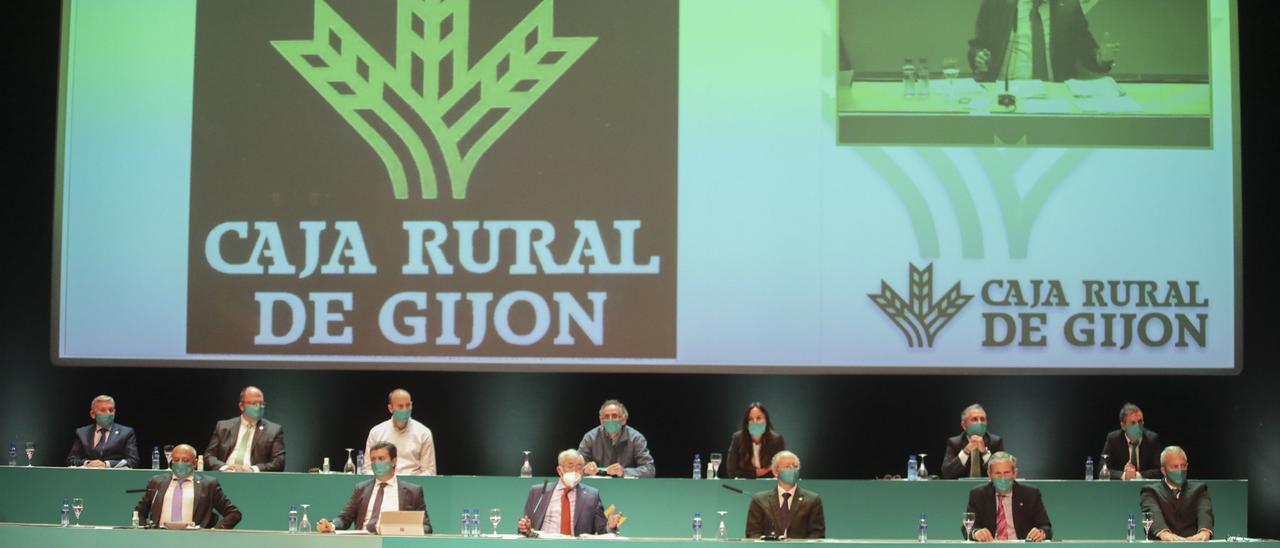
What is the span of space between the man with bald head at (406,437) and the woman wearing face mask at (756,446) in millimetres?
1747

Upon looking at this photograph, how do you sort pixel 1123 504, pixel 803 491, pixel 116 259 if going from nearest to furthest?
pixel 803 491 < pixel 1123 504 < pixel 116 259

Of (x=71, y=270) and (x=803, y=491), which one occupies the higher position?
(x=71, y=270)

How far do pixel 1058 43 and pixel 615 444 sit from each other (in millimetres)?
3466

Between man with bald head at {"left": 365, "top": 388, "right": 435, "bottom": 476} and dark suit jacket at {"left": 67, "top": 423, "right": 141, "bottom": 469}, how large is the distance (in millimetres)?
1518

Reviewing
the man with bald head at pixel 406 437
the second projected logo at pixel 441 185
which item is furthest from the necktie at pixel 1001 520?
the man with bald head at pixel 406 437

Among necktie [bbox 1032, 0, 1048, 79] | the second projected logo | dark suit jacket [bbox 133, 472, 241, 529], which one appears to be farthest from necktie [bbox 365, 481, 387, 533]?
necktie [bbox 1032, 0, 1048, 79]

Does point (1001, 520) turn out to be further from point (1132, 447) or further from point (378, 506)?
point (378, 506)

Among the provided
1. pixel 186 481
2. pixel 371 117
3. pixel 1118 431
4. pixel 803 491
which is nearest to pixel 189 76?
pixel 371 117

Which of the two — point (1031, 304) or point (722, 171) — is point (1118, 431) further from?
point (722, 171)

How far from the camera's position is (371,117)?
845 cm

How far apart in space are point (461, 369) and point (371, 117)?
1.61 metres

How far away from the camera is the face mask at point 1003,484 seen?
22.2 ft

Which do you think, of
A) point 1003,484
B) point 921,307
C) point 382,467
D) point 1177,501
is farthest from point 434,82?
point 1177,501

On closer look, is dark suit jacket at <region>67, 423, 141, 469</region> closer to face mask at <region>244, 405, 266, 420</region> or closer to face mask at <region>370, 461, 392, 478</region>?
face mask at <region>244, 405, 266, 420</region>
